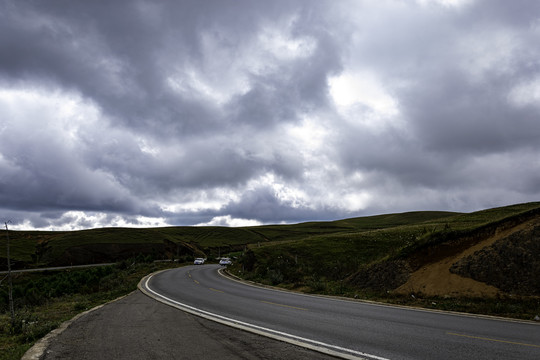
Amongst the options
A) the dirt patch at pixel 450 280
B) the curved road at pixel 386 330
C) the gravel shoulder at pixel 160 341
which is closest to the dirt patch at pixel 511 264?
the dirt patch at pixel 450 280

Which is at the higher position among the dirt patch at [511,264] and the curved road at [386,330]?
the dirt patch at [511,264]

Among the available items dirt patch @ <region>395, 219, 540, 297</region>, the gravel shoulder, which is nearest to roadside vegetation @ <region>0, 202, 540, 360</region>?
dirt patch @ <region>395, 219, 540, 297</region>

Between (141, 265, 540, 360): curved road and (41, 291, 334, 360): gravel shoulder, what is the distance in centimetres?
89

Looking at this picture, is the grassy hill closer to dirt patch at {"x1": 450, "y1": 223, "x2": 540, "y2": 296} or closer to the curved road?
dirt patch at {"x1": 450, "y1": 223, "x2": 540, "y2": 296}

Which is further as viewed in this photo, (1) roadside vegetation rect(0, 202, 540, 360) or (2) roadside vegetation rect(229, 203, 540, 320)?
(2) roadside vegetation rect(229, 203, 540, 320)

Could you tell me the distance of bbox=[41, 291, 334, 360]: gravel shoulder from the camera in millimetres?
7797

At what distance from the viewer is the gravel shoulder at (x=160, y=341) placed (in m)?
7.80

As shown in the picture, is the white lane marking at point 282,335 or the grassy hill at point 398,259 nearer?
the white lane marking at point 282,335

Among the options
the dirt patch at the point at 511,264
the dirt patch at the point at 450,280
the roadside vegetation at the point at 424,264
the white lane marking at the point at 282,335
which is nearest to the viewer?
the white lane marking at the point at 282,335

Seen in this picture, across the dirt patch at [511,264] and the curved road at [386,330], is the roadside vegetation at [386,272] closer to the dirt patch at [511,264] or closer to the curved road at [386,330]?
the dirt patch at [511,264]

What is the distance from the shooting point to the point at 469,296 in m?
16.5

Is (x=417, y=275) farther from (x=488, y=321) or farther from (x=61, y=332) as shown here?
(x=61, y=332)

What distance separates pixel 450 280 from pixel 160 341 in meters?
16.0

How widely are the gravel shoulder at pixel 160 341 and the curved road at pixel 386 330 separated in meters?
0.89
